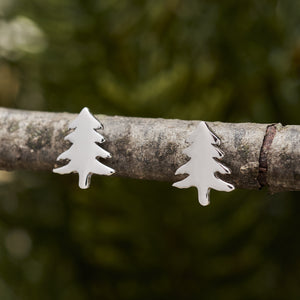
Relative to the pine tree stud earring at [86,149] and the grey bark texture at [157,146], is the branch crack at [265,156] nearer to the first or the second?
the grey bark texture at [157,146]

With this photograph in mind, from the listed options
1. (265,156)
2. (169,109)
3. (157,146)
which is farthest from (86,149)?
(169,109)

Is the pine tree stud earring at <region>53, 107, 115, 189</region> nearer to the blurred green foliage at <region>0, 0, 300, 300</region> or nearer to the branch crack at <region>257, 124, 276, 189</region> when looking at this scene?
the branch crack at <region>257, 124, 276, 189</region>

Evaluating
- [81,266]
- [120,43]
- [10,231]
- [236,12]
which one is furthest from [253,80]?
[10,231]

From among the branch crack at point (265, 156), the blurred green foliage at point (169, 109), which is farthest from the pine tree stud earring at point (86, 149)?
the blurred green foliage at point (169, 109)

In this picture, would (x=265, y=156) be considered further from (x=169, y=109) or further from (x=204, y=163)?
(x=169, y=109)

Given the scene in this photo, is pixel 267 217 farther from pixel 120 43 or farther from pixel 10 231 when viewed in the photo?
pixel 10 231
